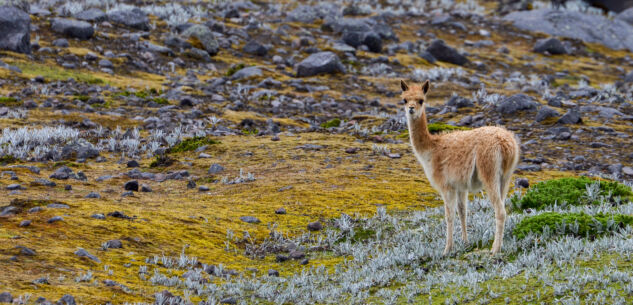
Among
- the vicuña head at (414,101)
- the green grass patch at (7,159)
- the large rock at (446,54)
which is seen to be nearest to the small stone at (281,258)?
the vicuña head at (414,101)

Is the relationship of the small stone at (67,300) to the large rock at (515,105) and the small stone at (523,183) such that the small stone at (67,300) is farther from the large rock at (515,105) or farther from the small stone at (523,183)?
the large rock at (515,105)

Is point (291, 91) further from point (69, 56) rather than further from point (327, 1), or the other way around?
point (327, 1)

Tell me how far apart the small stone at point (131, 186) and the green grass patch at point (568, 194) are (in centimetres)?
652

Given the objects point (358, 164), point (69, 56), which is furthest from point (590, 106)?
point (69, 56)

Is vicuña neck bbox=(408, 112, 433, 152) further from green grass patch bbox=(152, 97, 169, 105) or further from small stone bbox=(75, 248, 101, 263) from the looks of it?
green grass patch bbox=(152, 97, 169, 105)

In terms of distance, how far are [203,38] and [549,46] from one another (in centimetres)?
1753

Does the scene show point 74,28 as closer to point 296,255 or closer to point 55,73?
point 55,73

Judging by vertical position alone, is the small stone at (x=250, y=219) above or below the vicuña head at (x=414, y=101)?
below

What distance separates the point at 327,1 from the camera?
3744cm

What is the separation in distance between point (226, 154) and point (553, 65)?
2041 cm

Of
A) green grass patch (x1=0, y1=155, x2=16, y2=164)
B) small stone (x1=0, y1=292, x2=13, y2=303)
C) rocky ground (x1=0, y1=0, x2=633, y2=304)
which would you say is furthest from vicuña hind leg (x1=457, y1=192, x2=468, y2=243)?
green grass patch (x1=0, y1=155, x2=16, y2=164)

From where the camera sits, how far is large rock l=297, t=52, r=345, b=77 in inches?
901

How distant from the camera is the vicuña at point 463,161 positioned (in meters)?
7.79

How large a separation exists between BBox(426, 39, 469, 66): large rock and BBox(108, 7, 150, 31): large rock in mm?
12038
